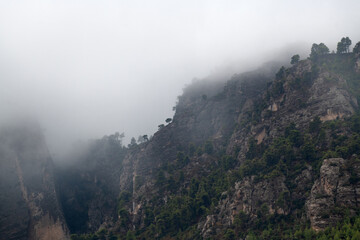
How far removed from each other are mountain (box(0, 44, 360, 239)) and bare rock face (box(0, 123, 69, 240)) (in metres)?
1.40

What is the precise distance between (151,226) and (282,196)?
55.2 metres

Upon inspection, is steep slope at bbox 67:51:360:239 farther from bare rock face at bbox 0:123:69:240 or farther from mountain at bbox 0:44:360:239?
bare rock face at bbox 0:123:69:240

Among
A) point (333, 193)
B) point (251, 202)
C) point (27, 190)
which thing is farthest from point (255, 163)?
point (27, 190)

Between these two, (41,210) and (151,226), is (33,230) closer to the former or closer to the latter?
(41,210)

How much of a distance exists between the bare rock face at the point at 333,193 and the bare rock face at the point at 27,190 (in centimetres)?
10951

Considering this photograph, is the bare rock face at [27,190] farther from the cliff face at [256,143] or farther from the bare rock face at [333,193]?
the bare rock face at [333,193]

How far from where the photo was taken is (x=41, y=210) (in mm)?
156250

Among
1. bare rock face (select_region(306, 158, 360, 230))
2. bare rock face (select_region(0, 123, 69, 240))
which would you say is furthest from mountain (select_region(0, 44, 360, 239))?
bare rock face (select_region(0, 123, 69, 240))

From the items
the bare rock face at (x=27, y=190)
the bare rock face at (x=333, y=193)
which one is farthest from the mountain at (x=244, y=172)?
the bare rock face at (x=27, y=190)

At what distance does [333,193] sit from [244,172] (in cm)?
3607

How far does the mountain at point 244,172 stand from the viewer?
102 metres

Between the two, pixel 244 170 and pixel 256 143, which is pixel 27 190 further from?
pixel 256 143

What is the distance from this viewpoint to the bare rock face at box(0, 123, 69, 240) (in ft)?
488

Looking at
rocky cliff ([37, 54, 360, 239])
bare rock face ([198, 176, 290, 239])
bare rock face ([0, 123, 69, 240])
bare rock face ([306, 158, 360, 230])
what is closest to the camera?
bare rock face ([306, 158, 360, 230])
